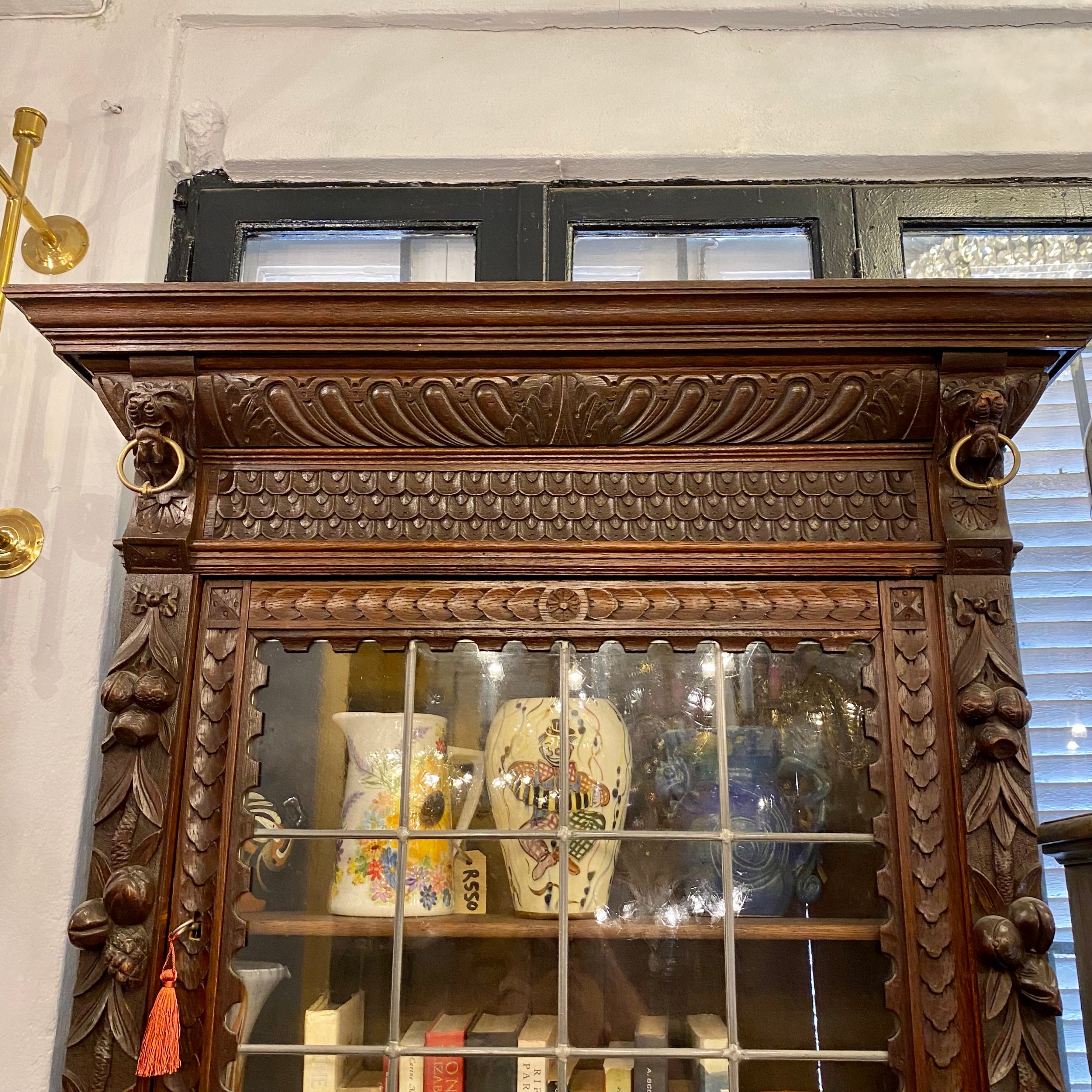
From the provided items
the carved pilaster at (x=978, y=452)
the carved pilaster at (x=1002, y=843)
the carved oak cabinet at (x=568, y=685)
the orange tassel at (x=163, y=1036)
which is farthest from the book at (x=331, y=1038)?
the carved pilaster at (x=978, y=452)

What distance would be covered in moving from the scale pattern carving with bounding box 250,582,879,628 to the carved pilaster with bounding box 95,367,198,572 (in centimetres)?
10

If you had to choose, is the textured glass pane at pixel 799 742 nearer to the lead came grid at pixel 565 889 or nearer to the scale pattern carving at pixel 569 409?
the lead came grid at pixel 565 889

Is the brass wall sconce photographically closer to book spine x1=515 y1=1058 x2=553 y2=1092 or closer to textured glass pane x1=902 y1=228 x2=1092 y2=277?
book spine x1=515 y1=1058 x2=553 y2=1092

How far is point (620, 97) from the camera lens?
1334mm

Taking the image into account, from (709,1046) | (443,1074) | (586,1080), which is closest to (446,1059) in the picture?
(443,1074)

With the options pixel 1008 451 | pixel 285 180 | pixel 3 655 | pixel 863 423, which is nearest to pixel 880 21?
pixel 1008 451

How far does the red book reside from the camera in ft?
2.76

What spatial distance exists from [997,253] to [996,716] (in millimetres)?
783

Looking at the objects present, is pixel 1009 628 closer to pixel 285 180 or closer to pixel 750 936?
pixel 750 936

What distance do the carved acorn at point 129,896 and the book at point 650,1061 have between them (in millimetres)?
447

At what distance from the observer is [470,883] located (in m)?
0.88

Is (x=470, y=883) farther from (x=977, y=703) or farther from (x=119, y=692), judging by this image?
(x=977, y=703)

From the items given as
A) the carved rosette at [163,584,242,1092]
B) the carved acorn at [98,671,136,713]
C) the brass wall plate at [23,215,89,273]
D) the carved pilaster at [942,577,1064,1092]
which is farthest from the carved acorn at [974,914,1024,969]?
the brass wall plate at [23,215,89,273]

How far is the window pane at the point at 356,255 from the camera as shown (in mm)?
1347
